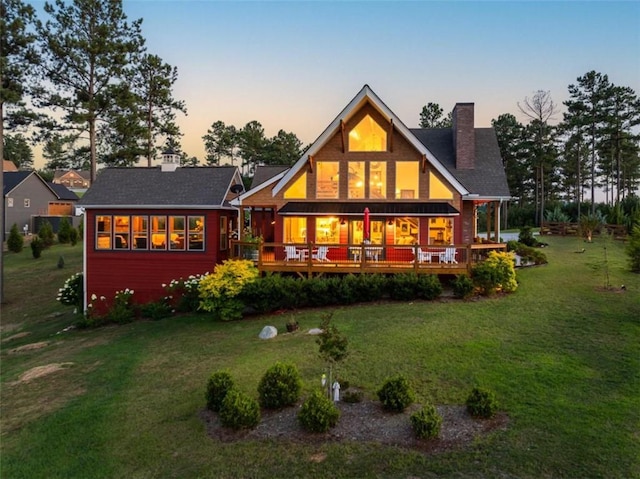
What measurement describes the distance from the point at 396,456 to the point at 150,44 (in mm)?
35689

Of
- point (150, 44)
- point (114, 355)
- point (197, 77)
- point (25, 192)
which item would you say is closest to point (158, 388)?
point (114, 355)

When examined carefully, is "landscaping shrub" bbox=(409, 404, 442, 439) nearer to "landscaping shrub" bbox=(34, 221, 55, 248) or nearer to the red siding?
the red siding

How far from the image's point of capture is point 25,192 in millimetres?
45156

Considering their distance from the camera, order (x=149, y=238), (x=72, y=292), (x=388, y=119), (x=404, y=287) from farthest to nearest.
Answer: (x=72, y=292)
(x=149, y=238)
(x=388, y=119)
(x=404, y=287)

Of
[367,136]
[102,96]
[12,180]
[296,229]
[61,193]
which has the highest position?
[102,96]

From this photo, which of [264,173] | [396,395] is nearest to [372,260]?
[396,395]

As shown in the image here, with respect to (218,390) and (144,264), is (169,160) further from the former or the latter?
(218,390)

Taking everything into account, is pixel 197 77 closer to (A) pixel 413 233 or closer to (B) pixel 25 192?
(A) pixel 413 233

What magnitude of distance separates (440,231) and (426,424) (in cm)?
1278

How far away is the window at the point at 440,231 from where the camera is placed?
57.7 feet

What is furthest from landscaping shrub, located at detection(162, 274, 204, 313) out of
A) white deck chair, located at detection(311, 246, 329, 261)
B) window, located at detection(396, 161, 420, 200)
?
window, located at detection(396, 161, 420, 200)

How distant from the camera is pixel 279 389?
23.0ft

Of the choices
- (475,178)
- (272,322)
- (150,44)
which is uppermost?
(150,44)

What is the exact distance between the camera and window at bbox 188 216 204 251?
697 inches
